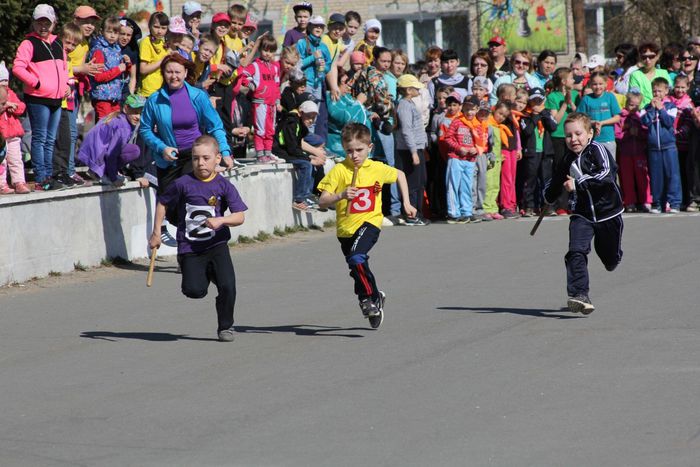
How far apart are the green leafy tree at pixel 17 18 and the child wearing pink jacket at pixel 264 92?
2615 millimetres

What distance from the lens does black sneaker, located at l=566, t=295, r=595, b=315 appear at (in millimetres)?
9820

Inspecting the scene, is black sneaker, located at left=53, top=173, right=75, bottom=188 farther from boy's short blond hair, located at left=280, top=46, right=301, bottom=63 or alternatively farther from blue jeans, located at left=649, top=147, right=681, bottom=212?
blue jeans, located at left=649, top=147, right=681, bottom=212

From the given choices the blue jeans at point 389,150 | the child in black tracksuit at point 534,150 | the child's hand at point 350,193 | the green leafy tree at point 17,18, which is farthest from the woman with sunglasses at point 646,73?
the child's hand at point 350,193

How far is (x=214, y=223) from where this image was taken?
29.7ft

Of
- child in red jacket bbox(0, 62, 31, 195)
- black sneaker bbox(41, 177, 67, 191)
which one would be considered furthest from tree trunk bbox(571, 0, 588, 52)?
child in red jacket bbox(0, 62, 31, 195)

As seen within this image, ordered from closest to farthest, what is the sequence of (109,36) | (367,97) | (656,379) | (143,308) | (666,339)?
1. (656,379)
2. (666,339)
3. (143,308)
4. (109,36)
5. (367,97)

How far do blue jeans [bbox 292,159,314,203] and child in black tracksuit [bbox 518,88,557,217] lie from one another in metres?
3.42

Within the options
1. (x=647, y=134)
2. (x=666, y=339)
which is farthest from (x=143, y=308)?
(x=647, y=134)

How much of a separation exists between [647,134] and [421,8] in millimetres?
17110

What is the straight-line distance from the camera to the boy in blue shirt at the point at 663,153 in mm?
18359

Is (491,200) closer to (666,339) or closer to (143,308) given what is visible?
(143,308)

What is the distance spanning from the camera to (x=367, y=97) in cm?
1755

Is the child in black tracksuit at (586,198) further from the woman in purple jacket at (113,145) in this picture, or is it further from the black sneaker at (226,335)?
the woman in purple jacket at (113,145)

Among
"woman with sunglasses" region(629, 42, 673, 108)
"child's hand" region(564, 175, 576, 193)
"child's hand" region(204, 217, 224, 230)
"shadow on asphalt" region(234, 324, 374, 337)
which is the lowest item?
"shadow on asphalt" region(234, 324, 374, 337)
